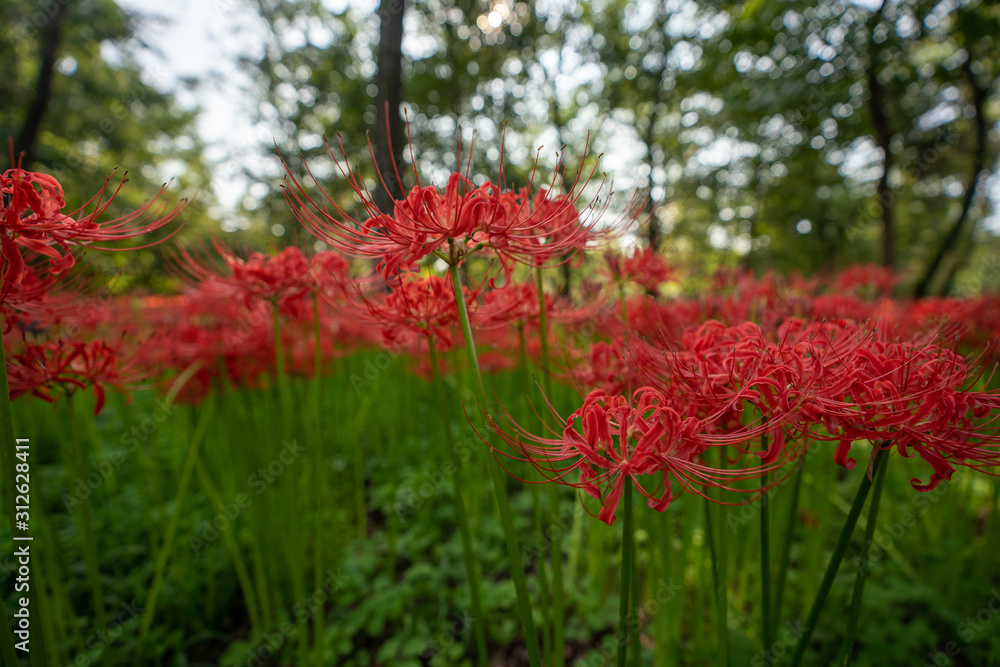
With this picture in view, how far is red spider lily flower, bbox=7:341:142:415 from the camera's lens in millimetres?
1348

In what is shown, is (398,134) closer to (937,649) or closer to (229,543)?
(229,543)

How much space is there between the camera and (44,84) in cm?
754

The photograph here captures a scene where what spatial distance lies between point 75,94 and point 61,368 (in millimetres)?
14124

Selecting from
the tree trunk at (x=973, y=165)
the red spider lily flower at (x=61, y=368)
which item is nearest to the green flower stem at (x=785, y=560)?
the red spider lily flower at (x=61, y=368)

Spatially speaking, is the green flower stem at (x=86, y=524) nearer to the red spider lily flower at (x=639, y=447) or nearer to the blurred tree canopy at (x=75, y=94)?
the red spider lily flower at (x=639, y=447)

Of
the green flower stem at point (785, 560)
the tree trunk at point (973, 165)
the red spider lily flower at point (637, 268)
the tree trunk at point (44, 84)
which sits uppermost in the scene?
the tree trunk at point (44, 84)

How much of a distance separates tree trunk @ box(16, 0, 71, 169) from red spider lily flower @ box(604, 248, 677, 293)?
32.9 feet

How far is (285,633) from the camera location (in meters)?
2.20

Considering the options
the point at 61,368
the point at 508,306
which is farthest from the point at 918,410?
the point at 61,368

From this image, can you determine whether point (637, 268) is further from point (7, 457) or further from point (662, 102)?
point (662, 102)

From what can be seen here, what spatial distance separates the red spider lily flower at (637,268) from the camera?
201cm

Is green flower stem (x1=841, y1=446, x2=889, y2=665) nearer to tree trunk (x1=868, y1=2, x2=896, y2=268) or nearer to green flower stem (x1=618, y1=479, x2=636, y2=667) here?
green flower stem (x1=618, y1=479, x2=636, y2=667)

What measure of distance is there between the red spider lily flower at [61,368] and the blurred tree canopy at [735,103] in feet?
16.0

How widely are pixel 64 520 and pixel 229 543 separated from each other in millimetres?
2017
